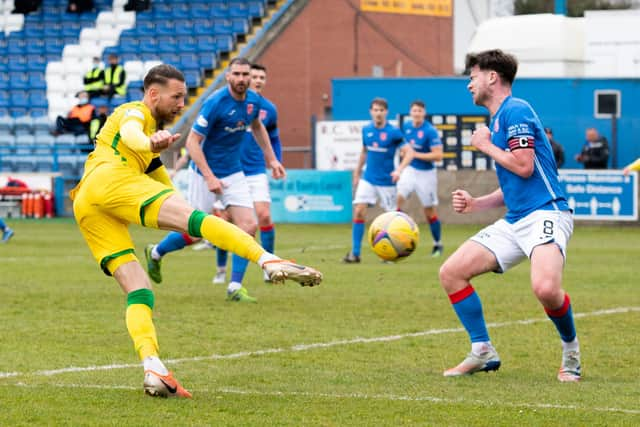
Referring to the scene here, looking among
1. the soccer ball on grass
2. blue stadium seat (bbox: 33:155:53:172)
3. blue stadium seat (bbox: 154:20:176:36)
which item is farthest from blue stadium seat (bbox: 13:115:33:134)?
the soccer ball on grass

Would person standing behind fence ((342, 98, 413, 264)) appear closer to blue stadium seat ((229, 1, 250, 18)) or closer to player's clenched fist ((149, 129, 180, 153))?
player's clenched fist ((149, 129, 180, 153))

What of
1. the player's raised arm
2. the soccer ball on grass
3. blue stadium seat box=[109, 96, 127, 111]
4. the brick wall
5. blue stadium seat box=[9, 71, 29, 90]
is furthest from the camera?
the brick wall

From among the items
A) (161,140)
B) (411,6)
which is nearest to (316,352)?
(161,140)

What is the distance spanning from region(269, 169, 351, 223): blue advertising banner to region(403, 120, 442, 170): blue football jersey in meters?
8.10

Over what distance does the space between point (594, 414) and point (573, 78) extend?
2468 centimetres

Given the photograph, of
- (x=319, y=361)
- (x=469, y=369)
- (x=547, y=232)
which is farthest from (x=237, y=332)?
(x=547, y=232)

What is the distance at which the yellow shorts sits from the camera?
7.02 m

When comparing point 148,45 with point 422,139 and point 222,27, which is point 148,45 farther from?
point 422,139

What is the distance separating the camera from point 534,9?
62531 millimetres

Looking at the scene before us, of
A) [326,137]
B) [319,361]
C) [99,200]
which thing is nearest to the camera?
[99,200]

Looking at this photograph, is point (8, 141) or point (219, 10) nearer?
point (8, 141)

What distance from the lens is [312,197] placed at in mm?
28359

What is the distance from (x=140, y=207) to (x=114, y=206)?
169mm

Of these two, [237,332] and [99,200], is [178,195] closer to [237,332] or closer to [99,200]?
[99,200]
